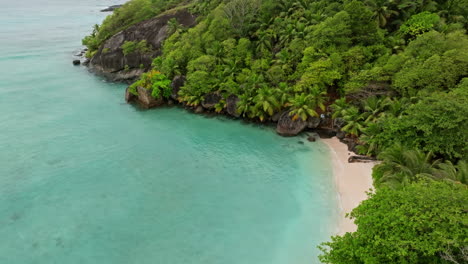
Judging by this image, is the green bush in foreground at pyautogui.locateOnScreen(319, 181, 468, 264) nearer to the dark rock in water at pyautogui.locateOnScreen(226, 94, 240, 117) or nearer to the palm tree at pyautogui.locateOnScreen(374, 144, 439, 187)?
the palm tree at pyautogui.locateOnScreen(374, 144, 439, 187)

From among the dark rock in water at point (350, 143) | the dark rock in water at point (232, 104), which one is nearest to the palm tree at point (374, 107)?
the dark rock in water at point (350, 143)

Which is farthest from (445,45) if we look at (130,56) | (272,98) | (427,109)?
(130,56)

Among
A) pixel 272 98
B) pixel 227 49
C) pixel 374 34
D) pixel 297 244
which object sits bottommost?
pixel 297 244

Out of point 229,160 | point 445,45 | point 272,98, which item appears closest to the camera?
point 445,45

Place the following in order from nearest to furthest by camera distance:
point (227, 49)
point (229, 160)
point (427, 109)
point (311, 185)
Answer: point (427, 109)
point (311, 185)
point (229, 160)
point (227, 49)

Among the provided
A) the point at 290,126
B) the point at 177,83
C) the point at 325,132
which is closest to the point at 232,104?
the point at 290,126

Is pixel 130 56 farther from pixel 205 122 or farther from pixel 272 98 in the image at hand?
pixel 272 98

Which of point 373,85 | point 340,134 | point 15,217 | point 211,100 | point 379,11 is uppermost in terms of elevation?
point 379,11

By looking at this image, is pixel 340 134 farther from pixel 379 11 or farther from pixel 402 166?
pixel 379 11
